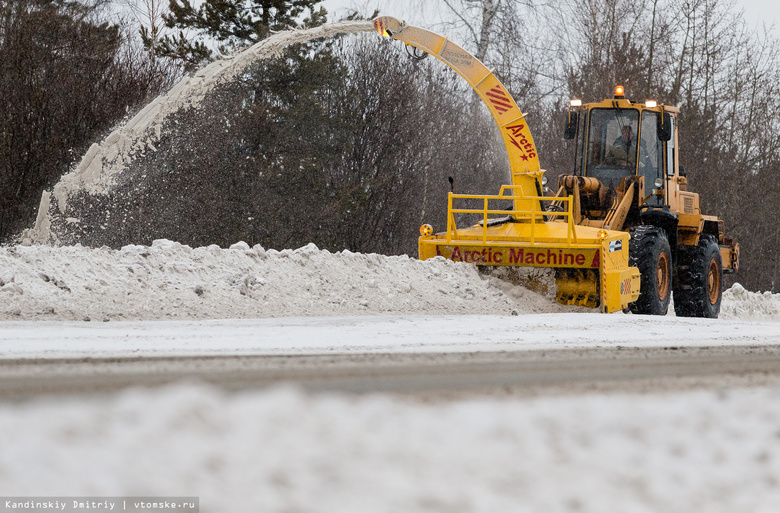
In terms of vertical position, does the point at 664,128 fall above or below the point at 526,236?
above

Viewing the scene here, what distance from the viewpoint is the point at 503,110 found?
1182cm

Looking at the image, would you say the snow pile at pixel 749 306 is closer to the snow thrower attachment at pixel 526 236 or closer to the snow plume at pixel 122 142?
Result: the snow thrower attachment at pixel 526 236

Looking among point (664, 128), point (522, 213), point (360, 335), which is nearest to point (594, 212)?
point (522, 213)

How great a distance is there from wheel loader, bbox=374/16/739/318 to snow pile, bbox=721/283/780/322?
3705mm

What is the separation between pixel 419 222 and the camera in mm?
20438

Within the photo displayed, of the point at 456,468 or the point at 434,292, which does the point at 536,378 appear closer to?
the point at 456,468

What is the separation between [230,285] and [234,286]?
45 millimetres

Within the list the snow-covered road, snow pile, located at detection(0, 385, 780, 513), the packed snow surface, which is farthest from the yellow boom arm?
snow pile, located at detection(0, 385, 780, 513)

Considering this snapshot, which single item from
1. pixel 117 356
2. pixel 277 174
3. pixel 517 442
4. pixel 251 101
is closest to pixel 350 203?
pixel 277 174

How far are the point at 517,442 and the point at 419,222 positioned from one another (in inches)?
675

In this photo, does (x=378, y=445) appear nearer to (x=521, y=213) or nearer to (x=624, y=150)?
(x=521, y=213)

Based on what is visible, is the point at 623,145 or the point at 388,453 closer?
the point at 388,453

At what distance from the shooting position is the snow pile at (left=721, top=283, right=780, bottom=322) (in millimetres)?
16562

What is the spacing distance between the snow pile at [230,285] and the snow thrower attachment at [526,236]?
15.9 inches
